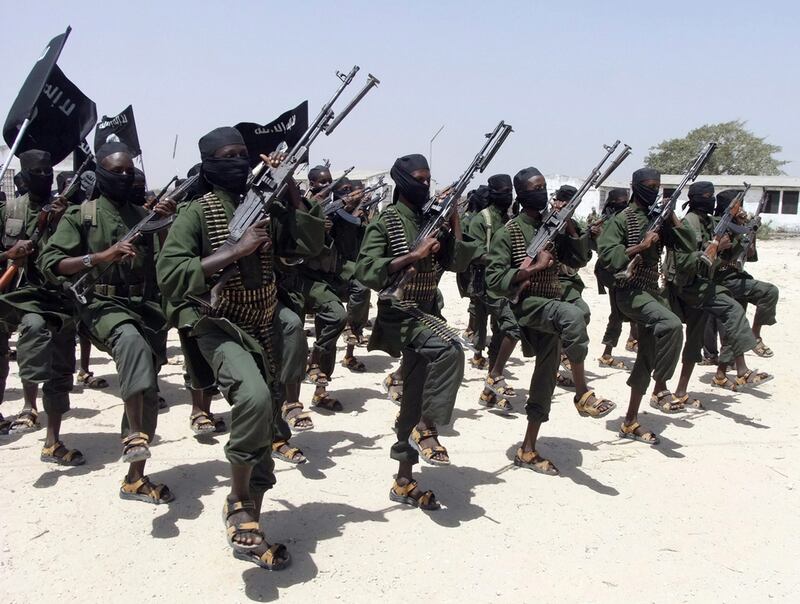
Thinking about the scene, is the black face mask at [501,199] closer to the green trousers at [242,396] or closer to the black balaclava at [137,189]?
the black balaclava at [137,189]

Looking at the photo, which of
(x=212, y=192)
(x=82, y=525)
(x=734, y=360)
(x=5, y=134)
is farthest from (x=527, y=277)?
(x=5, y=134)

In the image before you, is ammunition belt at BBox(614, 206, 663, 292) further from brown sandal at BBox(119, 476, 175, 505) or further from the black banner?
the black banner

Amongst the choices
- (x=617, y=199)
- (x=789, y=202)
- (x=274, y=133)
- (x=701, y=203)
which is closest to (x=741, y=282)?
(x=701, y=203)

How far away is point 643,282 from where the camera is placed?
6328mm

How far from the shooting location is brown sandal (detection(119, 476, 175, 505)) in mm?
4586

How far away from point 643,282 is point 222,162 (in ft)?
13.1

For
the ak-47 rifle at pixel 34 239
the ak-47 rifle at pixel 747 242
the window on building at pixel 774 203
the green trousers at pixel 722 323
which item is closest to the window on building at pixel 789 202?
the window on building at pixel 774 203

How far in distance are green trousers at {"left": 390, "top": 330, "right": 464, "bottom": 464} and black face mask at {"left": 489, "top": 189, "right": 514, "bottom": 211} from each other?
432 cm

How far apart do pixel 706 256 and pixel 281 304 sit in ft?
14.9

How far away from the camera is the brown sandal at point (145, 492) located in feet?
15.0

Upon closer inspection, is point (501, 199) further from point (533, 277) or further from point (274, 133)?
point (274, 133)

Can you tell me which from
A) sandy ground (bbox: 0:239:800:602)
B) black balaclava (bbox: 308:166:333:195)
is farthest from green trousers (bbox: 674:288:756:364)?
black balaclava (bbox: 308:166:333:195)

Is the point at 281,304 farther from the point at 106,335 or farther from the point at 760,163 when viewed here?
the point at 760,163

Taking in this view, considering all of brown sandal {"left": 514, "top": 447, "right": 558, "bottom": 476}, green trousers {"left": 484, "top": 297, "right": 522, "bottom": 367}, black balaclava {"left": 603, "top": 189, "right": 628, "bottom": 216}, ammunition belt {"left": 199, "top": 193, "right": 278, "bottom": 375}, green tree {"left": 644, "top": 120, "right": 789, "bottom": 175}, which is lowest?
brown sandal {"left": 514, "top": 447, "right": 558, "bottom": 476}
